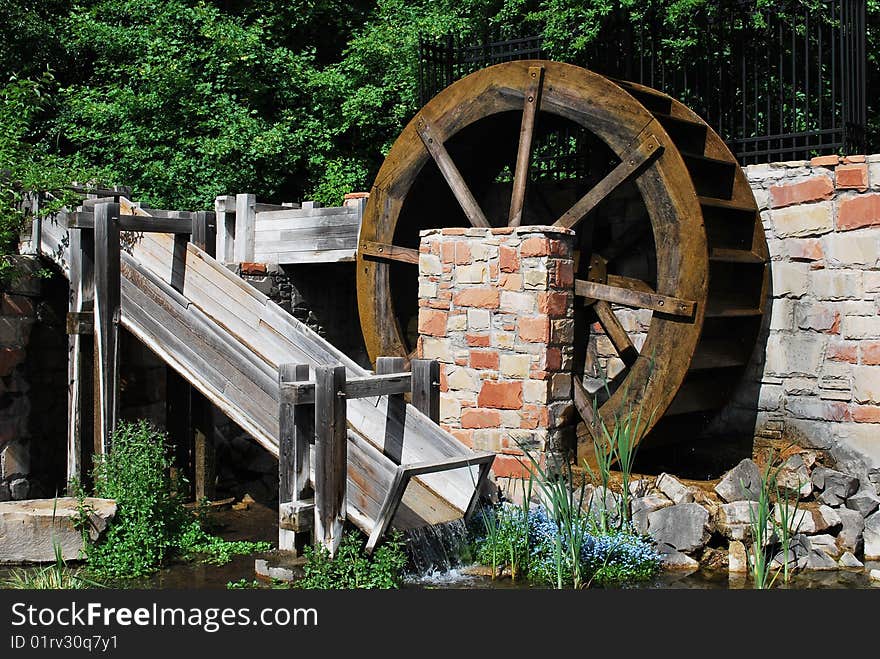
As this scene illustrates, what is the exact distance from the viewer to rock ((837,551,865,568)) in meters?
5.69

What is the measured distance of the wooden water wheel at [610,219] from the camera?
6816 mm

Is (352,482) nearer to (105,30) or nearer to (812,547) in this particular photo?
(812,547)

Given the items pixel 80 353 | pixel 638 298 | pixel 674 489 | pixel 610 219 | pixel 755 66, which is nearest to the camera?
pixel 674 489

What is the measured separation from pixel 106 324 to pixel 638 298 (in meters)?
3.32

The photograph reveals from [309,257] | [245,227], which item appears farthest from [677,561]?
[245,227]

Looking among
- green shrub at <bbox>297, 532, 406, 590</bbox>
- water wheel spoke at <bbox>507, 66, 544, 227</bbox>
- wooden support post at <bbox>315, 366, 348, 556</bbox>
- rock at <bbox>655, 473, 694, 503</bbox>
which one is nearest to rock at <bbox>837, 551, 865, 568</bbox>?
rock at <bbox>655, 473, 694, 503</bbox>

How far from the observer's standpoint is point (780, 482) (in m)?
6.47

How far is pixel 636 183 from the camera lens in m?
7.05

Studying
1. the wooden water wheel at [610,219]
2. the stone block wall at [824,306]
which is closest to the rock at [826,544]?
the stone block wall at [824,306]

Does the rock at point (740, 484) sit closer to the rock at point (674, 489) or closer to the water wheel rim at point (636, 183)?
the rock at point (674, 489)

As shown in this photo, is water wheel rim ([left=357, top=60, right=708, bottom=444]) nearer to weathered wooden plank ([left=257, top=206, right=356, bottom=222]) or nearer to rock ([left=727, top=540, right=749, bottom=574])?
weathered wooden plank ([left=257, top=206, right=356, bottom=222])

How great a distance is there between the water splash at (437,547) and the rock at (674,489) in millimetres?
1276

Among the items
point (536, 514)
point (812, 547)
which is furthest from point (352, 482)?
point (812, 547)

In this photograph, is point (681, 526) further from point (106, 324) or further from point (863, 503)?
point (106, 324)
